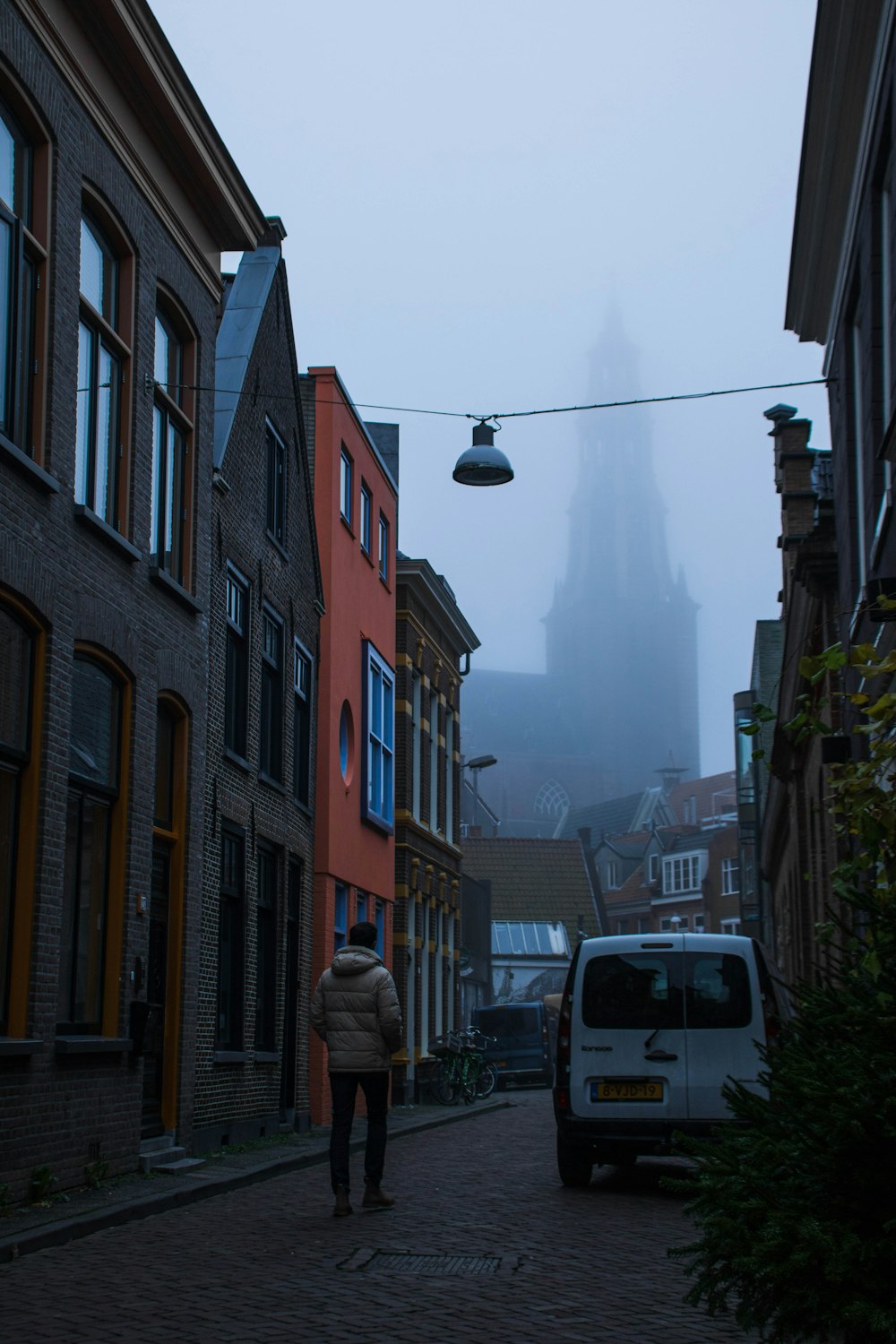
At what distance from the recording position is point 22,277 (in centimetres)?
1098

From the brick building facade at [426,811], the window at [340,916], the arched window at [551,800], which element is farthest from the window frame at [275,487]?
the arched window at [551,800]

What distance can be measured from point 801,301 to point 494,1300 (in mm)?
12352

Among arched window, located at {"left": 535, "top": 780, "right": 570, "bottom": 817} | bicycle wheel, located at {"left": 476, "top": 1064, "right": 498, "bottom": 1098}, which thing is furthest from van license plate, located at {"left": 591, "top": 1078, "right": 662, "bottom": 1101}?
arched window, located at {"left": 535, "top": 780, "right": 570, "bottom": 817}

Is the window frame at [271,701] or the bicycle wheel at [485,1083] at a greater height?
the window frame at [271,701]

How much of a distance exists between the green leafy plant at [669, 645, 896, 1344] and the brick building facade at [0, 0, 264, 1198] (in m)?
5.93

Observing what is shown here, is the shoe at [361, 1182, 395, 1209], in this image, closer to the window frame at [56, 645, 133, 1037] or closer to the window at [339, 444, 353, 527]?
the window frame at [56, 645, 133, 1037]

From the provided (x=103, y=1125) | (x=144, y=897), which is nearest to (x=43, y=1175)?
(x=103, y=1125)

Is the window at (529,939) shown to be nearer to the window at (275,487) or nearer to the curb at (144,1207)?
the window at (275,487)

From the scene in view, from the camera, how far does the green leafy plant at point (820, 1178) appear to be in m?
4.77

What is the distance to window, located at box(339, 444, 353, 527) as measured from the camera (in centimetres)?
2404

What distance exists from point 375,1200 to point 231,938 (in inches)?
258

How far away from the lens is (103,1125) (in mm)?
11977

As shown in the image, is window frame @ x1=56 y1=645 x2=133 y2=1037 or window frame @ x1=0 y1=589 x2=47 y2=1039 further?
window frame @ x1=56 y1=645 x2=133 y2=1037

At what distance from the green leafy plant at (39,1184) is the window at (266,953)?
7.54 metres
